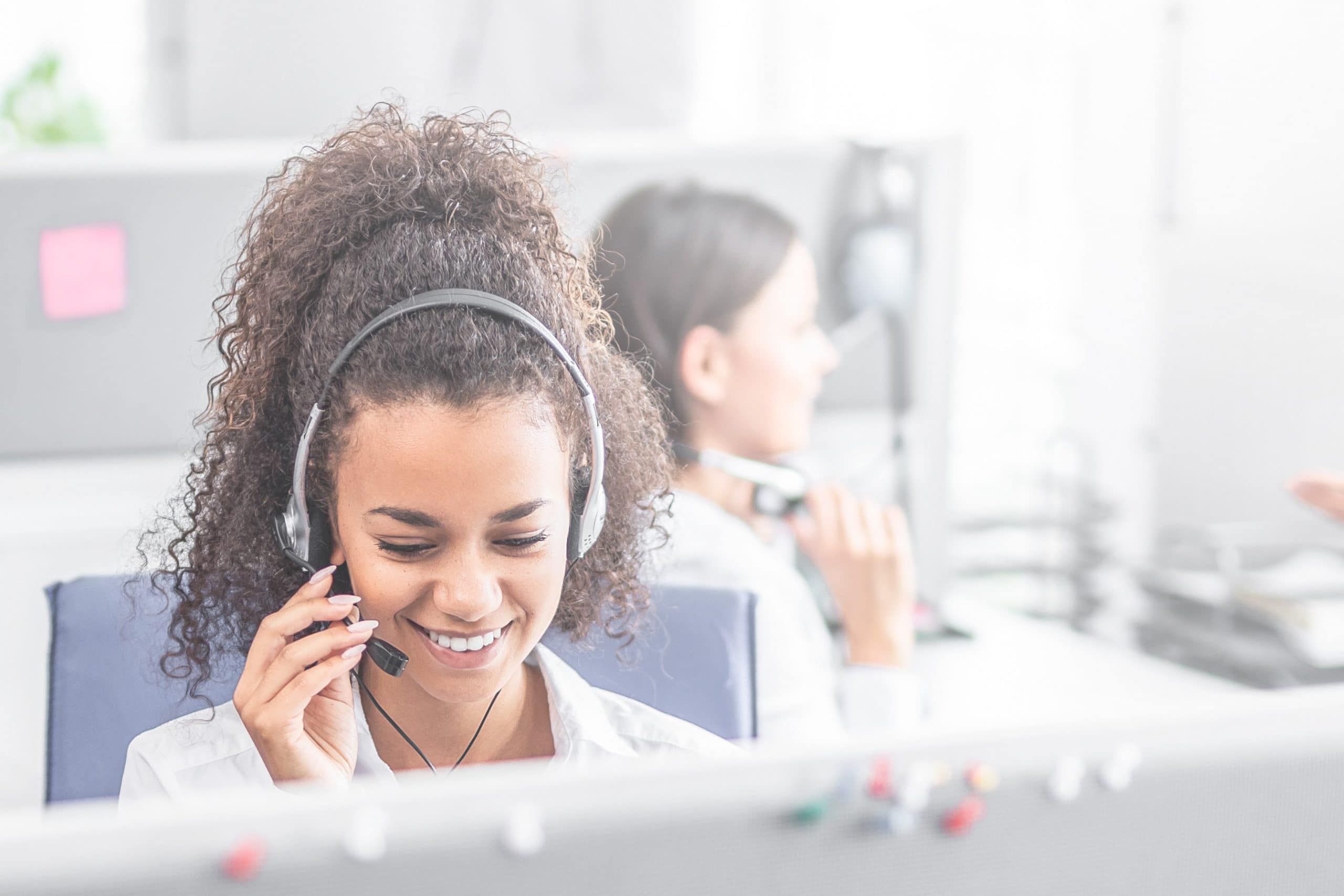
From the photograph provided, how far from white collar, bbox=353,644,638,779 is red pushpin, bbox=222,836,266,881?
1.04ft

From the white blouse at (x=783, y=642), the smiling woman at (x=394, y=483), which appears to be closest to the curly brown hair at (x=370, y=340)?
the smiling woman at (x=394, y=483)

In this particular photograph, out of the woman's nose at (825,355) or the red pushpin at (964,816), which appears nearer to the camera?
the red pushpin at (964,816)

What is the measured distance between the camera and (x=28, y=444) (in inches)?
39.4

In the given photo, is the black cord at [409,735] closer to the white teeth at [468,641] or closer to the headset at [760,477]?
the white teeth at [468,641]

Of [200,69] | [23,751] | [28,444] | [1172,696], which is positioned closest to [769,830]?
[23,751]

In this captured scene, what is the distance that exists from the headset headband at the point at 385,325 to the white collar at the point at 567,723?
0.27 ft

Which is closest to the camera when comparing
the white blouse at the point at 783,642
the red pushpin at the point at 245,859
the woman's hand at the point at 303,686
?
the red pushpin at the point at 245,859

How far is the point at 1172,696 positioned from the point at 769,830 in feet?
3.30

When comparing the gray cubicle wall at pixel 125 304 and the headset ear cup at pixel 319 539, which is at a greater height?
the gray cubicle wall at pixel 125 304

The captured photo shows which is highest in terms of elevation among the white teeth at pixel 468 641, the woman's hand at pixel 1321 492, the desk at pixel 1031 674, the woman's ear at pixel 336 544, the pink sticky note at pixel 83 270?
the pink sticky note at pixel 83 270

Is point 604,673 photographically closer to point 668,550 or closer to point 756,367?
point 668,550

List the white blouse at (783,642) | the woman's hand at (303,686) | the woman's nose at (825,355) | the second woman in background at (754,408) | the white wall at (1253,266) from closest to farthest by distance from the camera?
the woman's hand at (303,686) < the white blouse at (783,642) < the second woman in background at (754,408) < the woman's nose at (825,355) < the white wall at (1253,266)

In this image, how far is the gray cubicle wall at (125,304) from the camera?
39.3 inches

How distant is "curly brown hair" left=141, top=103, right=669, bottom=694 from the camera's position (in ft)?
1.97
